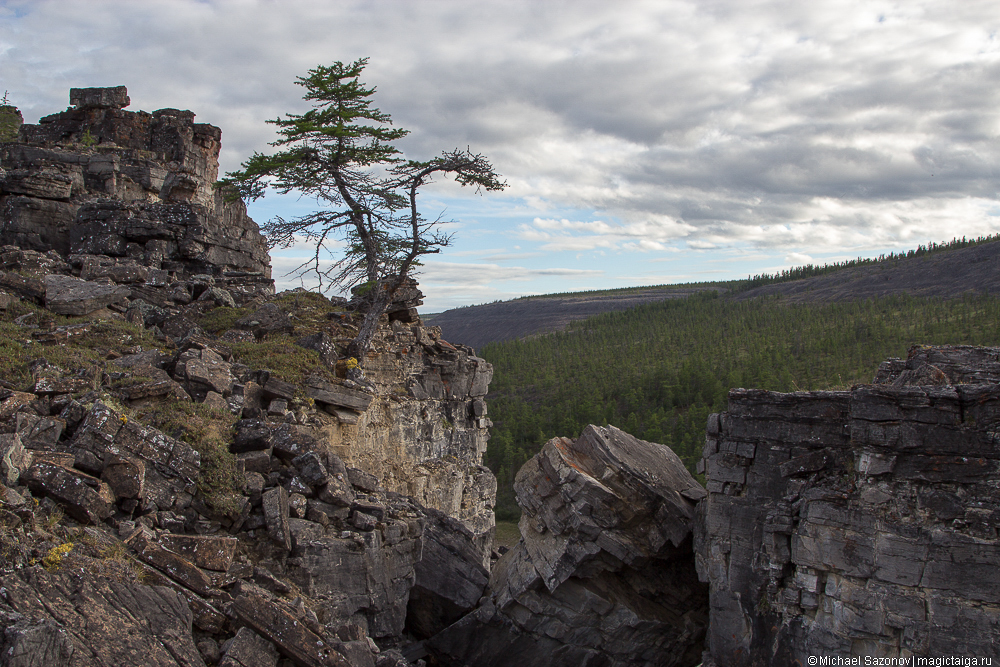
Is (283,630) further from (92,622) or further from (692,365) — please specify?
(692,365)

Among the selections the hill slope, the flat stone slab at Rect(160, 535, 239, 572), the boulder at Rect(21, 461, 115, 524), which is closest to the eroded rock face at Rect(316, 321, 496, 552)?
the flat stone slab at Rect(160, 535, 239, 572)

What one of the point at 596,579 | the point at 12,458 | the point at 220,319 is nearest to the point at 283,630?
the point at 12,458

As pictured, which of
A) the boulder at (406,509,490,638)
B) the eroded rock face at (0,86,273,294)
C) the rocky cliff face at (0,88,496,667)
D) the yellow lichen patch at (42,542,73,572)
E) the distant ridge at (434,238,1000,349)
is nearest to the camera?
the yellow lichen patch at (42,542,73,572)

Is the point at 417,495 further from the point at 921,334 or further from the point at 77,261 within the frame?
the point at 921,334

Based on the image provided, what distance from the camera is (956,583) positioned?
1020cm

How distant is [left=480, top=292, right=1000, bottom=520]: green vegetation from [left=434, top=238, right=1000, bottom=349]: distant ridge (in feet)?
27.1

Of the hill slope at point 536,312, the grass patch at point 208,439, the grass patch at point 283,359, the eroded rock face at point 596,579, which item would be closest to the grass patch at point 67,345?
the grass patch at point 208,439

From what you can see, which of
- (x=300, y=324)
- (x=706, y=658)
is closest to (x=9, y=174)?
(x=300, y=324)

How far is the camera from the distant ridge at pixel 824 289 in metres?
73.1

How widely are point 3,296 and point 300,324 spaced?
6.72m

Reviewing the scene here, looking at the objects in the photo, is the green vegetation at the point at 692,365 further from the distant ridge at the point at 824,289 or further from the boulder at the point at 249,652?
the boulder at the point at 249,652

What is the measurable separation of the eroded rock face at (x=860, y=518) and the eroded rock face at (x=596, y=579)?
6.09 feet

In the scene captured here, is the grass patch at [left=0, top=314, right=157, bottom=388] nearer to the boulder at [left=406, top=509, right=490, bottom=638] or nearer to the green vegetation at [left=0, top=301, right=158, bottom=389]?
the green vegetation at [left=0, top=301, right=158, bottom=389]

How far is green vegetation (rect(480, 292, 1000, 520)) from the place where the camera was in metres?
45.7
